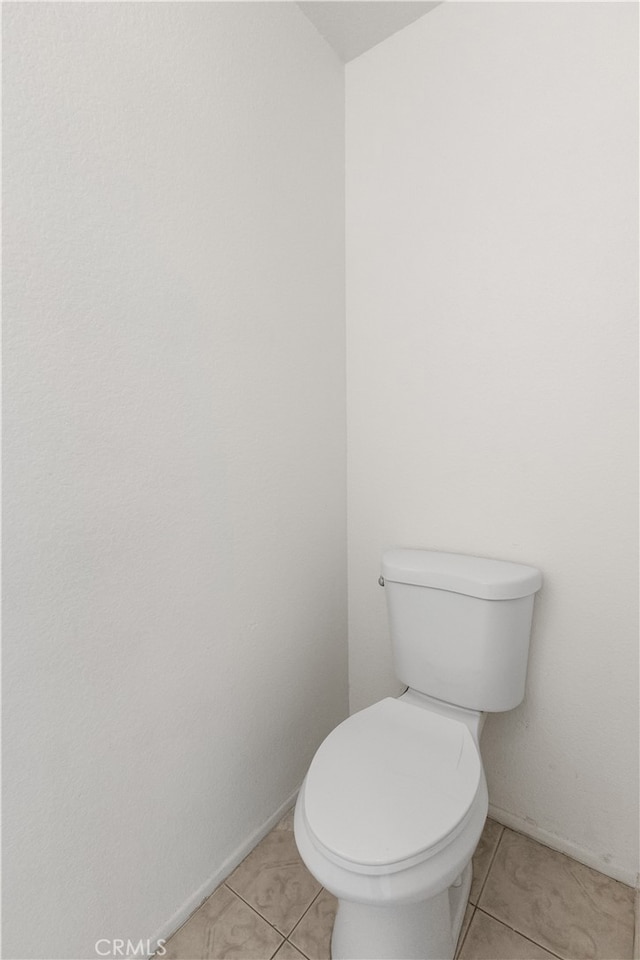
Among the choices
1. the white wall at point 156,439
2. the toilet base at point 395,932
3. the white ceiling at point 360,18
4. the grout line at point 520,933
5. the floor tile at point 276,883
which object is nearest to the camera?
Result: the white wall at point 156,439

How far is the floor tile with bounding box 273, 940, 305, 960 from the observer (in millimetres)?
1055


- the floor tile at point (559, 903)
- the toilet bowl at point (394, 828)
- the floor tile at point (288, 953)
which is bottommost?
the floor tile at point (288, 953)

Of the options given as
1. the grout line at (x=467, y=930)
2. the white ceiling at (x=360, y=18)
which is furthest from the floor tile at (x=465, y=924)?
the white ceiling at (x=360, y=18)

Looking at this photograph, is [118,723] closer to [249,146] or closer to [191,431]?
[191,431]

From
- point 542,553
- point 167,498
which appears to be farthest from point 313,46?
point 542,553

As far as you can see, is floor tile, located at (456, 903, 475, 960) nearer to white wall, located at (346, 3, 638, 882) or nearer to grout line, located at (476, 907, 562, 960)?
grout line, located at (476, 907, 562, 960)

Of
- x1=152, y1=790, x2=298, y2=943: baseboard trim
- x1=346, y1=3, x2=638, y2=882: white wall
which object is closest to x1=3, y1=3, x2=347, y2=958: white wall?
x1=152, y1=790, x2=298, y2=943: baseboard trim

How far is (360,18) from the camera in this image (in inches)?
51.9

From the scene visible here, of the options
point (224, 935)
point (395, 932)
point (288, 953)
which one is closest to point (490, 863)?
point (395, 932)

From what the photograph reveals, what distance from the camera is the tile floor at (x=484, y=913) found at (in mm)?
1067

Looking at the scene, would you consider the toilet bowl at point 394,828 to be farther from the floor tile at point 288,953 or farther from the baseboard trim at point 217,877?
the baseboard trim at point 217,877

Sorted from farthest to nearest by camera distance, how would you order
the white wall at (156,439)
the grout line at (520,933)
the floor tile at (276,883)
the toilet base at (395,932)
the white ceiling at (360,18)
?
the white ceiling at (360,18) < the floor tile at (276,883) < the grout line at (520,933) < the toilet base at (395,932) < the white wall at (156,439)

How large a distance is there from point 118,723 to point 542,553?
1.07m

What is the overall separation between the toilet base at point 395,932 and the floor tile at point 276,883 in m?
0.15
